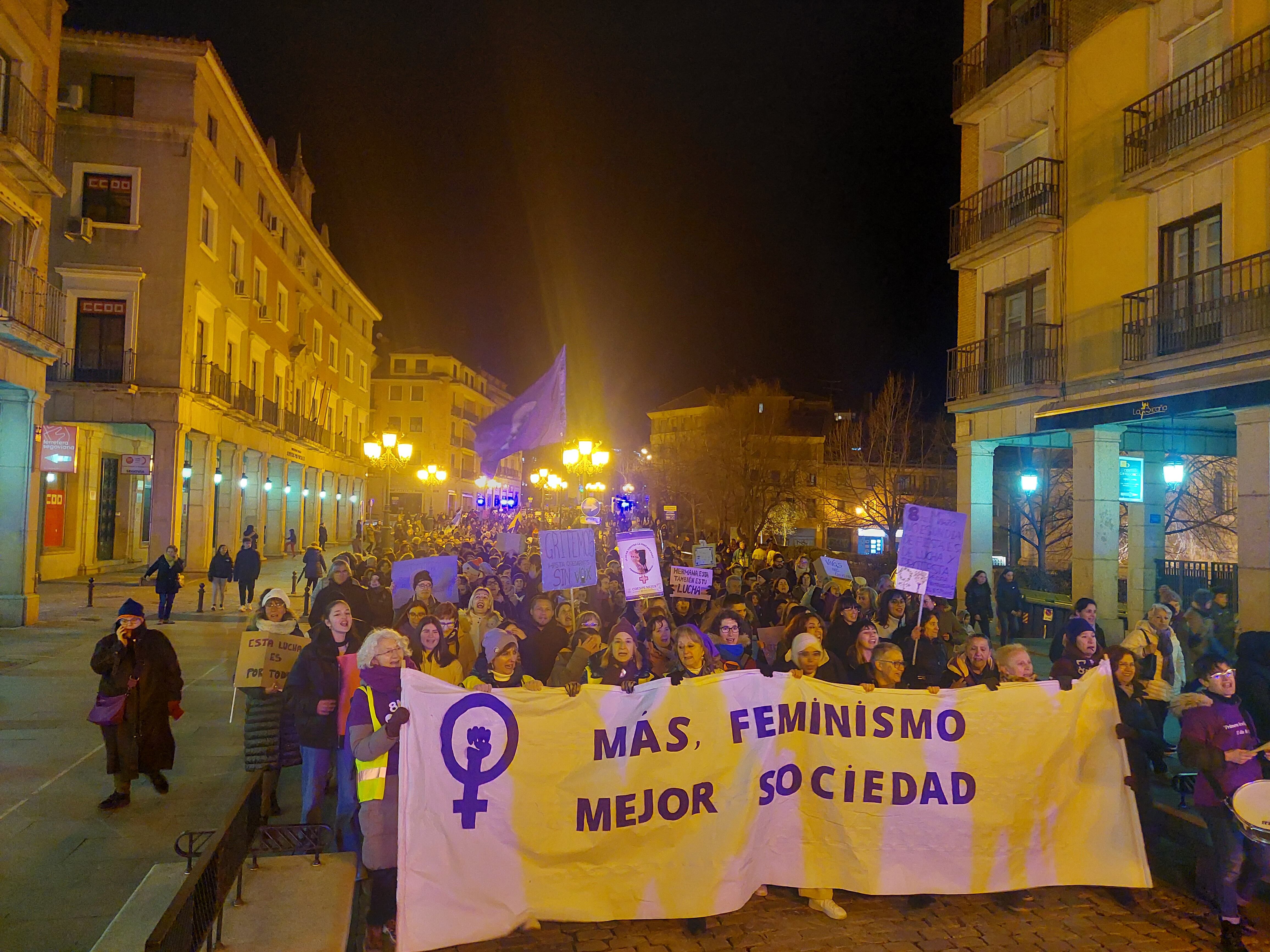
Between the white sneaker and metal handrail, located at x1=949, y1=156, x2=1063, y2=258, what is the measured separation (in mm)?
16793

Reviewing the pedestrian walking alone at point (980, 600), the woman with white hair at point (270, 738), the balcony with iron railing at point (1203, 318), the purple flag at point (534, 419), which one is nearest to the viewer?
the woman with white hair at point (270, 738)

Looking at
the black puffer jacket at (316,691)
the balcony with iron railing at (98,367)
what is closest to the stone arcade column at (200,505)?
the balcony with iron railing at (98,367)

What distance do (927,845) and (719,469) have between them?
37460 millimetres

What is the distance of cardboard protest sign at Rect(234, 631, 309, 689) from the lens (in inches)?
266

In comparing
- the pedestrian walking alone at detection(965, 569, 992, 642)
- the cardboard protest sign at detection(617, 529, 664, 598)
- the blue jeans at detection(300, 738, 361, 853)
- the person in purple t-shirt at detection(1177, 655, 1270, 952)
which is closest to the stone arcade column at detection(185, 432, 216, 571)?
the cardboard protest sign at detection(617, 529, 664, 598)

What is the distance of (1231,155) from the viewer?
1457cm

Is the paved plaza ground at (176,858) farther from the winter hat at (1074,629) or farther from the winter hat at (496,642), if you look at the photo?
the winter hat at (496,642)

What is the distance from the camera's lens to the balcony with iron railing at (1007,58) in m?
18.6

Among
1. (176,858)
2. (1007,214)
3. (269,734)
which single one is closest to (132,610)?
(269,734)

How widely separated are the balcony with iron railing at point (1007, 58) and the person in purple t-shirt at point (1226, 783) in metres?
17.5

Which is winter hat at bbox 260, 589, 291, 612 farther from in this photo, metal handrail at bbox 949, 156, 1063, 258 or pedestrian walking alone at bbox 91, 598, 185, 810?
metal handrail at bbox 949, 156, 1063, 258

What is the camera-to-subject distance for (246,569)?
19.9m

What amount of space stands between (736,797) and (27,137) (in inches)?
699

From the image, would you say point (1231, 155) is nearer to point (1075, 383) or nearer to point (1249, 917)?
point (1075, 383)
